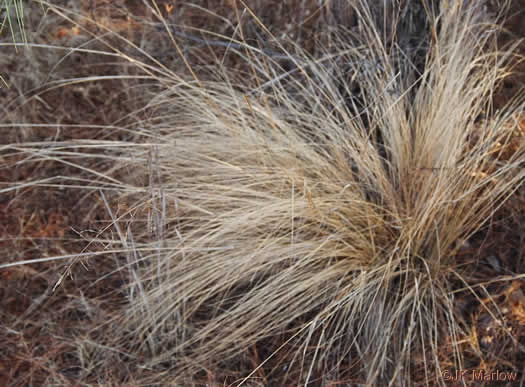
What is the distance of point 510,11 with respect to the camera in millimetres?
1965

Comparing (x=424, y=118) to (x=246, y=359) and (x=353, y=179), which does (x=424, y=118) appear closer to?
(x=353, y=179)

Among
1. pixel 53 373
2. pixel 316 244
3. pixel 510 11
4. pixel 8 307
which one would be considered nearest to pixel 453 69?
pixel 510 11

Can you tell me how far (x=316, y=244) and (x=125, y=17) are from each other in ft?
4.97

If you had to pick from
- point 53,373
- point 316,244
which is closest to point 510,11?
point 316,244

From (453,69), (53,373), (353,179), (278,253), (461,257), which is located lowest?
(53,373)

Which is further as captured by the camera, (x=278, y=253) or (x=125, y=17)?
(x=125, y=17)

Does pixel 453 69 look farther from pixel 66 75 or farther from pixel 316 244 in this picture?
pixel 66 75

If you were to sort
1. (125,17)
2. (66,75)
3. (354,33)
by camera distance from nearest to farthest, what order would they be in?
(354,33) → (66,75) → (125,17)

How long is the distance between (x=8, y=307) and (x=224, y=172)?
0.84m

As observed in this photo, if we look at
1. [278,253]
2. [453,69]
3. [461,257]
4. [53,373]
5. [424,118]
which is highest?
[453,69]

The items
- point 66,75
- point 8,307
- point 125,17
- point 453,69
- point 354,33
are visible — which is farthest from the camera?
point 125,17

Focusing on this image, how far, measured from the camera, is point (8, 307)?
1764 millimetres

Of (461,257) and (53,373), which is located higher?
(461,257)

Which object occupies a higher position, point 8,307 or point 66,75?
point 66,75
